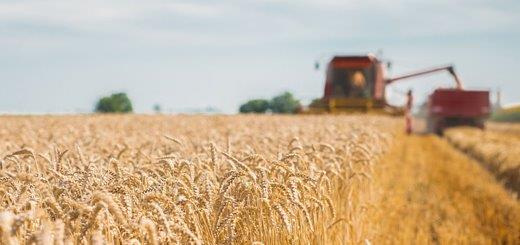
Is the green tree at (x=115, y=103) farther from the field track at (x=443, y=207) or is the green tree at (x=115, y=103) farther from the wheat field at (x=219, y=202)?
the wheat field at (x=219, y=202)

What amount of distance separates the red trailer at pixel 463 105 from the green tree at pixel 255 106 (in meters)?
24.4

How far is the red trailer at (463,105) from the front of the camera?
3170 centimetres

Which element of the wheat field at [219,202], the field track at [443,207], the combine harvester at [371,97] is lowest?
the field track at [443,207]

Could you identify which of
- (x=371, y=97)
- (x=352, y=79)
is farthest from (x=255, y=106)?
(x=371, y=97)

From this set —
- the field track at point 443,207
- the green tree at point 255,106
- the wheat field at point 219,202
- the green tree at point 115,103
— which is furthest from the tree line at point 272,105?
the wheat field at point 219,202

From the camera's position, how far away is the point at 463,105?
31.9 meters

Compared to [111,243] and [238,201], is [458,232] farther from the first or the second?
[111,243]

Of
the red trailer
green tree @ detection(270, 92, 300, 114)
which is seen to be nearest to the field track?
the red trailer

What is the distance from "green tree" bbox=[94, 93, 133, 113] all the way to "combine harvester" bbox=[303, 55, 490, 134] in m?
62.7

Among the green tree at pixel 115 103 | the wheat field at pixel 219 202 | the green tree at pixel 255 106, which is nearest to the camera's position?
the wheat field at pixel 219 202

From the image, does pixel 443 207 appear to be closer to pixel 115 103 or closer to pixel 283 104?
pixel 283 104

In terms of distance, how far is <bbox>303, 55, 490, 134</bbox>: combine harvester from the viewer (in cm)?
2867

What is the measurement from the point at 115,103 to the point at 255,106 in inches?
1551

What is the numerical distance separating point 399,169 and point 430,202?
14.2ft
